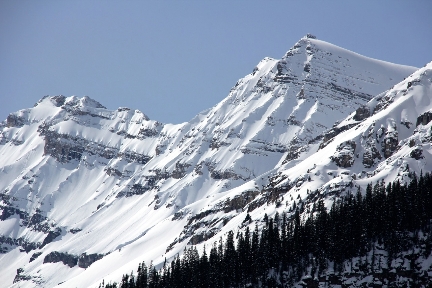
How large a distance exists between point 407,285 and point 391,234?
18.2m

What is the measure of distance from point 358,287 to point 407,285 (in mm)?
11751

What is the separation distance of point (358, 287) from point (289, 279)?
18.7 meters

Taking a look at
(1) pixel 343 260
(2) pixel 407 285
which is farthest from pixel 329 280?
(2) pixel 407 285

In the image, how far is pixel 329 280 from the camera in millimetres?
189375

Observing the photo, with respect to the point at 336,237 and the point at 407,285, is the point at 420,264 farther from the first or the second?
the point at 336,237

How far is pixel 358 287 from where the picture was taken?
18412 centimetres

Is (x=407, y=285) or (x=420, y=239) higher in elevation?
(x=420, y=239)

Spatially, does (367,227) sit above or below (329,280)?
above

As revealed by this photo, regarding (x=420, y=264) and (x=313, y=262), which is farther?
(x=313, y=262)

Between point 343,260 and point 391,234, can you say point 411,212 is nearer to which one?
point 391,234

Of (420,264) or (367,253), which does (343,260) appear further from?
(420,264)

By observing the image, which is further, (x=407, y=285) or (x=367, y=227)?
(x=367, y=227)

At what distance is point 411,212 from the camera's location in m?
197

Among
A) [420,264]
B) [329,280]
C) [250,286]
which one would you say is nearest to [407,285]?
[420,264]
